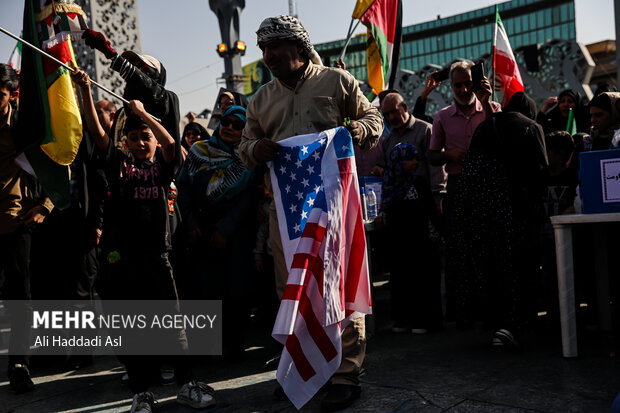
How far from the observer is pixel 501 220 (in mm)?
3910

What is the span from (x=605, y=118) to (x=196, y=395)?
3.55 m

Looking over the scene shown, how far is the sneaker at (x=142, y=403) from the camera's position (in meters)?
3.09

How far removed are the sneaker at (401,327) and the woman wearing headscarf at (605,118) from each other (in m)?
2.01

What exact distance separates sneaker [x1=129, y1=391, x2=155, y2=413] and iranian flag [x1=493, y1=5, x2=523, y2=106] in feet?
14.0

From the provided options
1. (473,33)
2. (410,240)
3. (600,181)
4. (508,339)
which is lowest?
(508,339)

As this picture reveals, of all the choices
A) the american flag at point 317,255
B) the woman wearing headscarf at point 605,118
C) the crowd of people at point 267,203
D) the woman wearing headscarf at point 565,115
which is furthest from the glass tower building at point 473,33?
the american flag at point 317,255

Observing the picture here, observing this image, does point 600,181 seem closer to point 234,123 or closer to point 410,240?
point 410,240

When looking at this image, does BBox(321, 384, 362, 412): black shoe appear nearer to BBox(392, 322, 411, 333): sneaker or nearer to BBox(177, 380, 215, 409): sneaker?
BBox(177, 380, 215, 409): sneaker

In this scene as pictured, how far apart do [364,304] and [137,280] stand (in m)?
1.26

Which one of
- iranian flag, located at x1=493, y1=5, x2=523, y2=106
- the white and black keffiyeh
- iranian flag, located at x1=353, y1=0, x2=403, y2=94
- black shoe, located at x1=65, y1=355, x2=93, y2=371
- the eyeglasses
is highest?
iranian flag, located at x1=353, y1=0, x2=403, y2=94

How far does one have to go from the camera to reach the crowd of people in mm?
3338

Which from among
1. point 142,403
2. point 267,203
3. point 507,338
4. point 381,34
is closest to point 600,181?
point 507,338

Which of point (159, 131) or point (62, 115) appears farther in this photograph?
point (62, 115)
